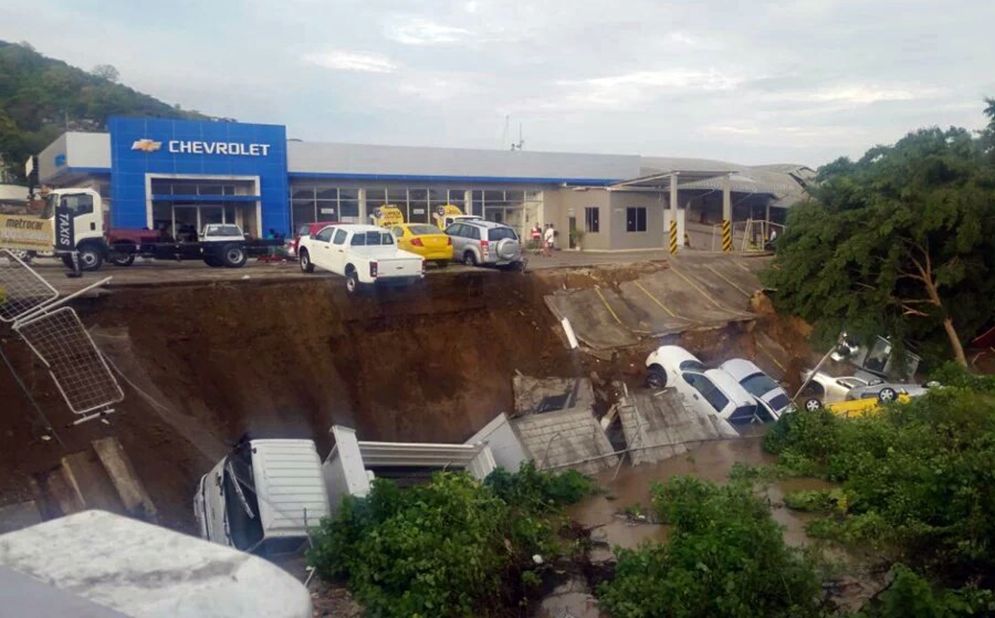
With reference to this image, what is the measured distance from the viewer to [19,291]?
1700 cm

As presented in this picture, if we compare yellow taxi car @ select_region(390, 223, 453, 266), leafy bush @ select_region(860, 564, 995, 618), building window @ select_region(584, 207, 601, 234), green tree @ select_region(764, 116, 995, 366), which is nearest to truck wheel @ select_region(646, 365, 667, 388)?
green tree @ select_region(764, 116, 995, 366)

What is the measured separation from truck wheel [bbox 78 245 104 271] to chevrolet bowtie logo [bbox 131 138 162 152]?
10329 millimetres

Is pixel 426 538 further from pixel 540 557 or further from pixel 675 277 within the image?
pixel 675 277

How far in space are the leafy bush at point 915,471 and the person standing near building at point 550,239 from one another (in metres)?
20.9

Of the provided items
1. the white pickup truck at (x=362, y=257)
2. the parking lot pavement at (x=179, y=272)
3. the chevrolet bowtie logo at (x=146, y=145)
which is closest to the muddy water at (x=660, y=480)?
the white pickup truck at (x=362, y=257)

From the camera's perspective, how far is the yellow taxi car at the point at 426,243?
85.7 ft

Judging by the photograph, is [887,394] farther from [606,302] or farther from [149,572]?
[149,572]

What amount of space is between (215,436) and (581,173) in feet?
99.2

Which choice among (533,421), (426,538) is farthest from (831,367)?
(426,538)

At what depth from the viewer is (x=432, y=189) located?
40312mm

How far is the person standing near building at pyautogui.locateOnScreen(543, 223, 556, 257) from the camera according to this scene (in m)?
38.1

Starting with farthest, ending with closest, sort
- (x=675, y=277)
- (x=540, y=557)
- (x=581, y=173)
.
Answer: (x=581, y=173) → (x=675, y=277) → (x=540, y=557)

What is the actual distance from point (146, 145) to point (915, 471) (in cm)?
2893

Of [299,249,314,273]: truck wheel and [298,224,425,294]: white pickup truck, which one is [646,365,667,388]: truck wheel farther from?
[299,249,314,273]: truck wheel
